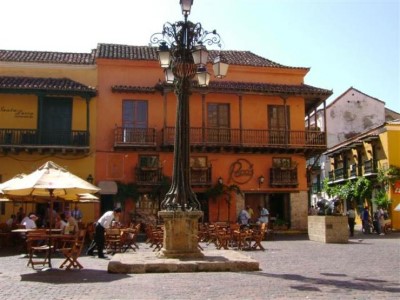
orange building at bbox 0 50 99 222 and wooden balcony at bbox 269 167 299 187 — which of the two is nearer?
orange building at bbox 0 50 99 222

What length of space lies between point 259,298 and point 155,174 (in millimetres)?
17108

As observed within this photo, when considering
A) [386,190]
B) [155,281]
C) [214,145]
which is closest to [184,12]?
[155,281]

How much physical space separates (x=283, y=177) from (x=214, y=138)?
13.4ft

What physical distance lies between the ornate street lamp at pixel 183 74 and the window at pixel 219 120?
1320 centimetres

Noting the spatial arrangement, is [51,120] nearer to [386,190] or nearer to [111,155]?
[111,155]

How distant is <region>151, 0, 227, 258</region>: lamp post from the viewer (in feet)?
33.8

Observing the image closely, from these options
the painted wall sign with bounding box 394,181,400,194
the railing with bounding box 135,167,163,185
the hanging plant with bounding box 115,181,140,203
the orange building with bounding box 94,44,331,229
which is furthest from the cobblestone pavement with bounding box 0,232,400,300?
the painted wall sign with bounding box 394,181,400,194

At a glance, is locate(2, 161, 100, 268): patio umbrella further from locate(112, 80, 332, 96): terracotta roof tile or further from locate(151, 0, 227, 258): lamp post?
locate(112, 80, 332, 96): terracotta roof tile

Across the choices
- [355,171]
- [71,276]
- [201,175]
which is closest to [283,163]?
[201,175]

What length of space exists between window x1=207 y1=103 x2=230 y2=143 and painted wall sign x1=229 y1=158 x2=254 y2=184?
4.39 feet

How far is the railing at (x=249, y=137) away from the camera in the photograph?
2400 centimetres

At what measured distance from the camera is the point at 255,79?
26.1 meters

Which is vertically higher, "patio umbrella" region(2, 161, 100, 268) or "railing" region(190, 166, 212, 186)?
"railing" region(190, 166, 212, 186)

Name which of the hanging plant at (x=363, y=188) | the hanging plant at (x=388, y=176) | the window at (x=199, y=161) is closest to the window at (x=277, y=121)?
the window at (x=199, y=161)
